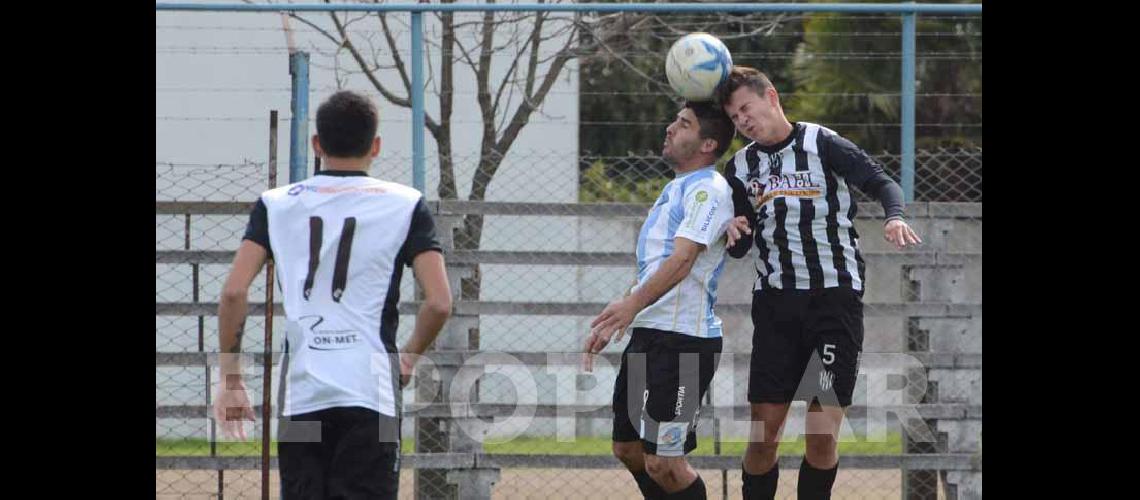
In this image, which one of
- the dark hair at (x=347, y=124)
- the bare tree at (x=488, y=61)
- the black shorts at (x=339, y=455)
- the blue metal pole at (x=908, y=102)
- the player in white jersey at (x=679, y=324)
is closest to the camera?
the black shorts at (x=339, y=455)

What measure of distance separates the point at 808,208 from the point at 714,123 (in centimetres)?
55

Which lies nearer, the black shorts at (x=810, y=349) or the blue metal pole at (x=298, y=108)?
the black shorts at (x=810, y=349)

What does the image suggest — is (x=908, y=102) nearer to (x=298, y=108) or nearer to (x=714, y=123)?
(x=714, y=123)

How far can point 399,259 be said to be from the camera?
4199 mm

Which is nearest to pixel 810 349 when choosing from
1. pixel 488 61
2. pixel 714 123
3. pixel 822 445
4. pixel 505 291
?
pixel 822 445

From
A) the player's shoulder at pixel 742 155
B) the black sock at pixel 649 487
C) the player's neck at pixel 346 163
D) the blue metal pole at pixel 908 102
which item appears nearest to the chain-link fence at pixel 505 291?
the blue metal pole at pixel 908 102

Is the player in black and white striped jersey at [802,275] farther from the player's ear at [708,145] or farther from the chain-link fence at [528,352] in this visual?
the chain-link fence at [528,352]

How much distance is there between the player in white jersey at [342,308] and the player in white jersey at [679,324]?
4.54 ft

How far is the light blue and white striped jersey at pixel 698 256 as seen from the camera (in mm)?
5500

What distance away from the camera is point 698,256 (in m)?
5.56

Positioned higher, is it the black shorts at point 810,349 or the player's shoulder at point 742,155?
the player's shoulder at point 742,155

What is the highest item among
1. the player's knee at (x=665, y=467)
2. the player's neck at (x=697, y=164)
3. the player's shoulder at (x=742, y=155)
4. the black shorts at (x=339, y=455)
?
the player's shoulder at (x=742, y=155)
